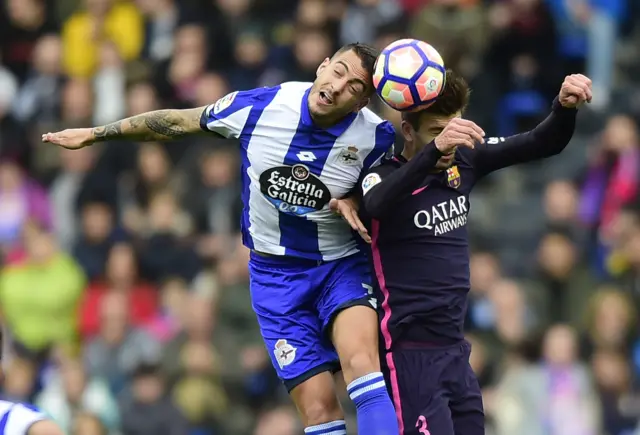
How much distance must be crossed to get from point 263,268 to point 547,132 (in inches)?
67.6

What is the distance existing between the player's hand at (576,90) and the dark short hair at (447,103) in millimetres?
508

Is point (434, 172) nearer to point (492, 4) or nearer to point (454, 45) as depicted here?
point (454, 45)

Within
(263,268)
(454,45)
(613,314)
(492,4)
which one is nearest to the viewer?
(263,268)

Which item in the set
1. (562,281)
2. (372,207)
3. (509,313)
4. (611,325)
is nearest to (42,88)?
(509,313)

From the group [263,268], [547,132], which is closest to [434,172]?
[547,132]

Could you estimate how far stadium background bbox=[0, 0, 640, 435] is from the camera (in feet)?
39.8

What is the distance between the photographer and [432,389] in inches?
294

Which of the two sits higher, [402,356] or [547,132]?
[547,132]

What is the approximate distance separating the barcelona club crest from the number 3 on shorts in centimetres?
118

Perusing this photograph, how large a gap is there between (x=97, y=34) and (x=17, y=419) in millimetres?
10174

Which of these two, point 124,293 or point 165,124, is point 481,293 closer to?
point 124,293

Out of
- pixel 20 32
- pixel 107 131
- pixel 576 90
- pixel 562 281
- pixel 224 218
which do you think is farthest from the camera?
pixel 20 32

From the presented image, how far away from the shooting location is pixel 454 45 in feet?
46.0

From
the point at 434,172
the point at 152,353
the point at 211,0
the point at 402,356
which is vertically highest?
the point at 211,0
